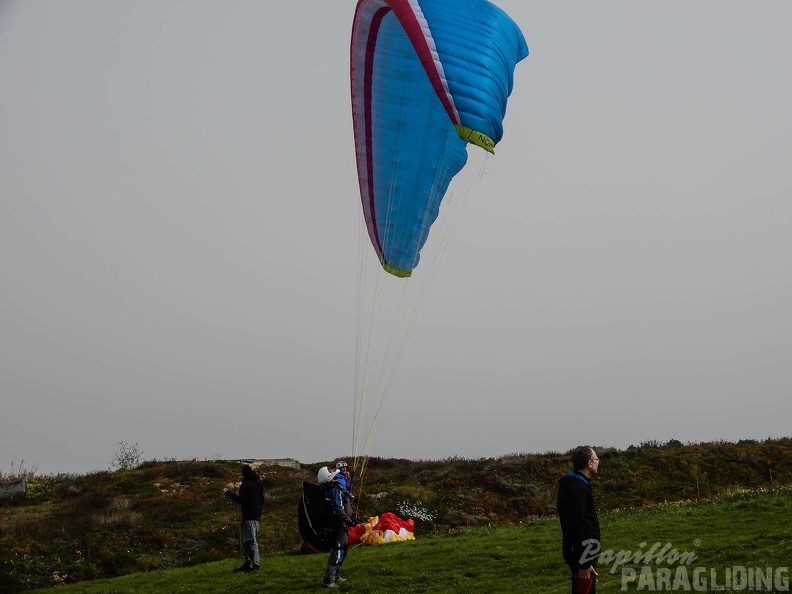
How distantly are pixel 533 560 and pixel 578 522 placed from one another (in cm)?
634

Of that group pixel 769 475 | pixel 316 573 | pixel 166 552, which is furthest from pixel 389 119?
pixel 769 475

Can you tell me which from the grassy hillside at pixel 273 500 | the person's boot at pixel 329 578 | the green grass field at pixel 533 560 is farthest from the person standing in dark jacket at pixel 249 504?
the person's boot at pixel 329 578

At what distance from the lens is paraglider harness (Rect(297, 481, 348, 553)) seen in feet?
40.5

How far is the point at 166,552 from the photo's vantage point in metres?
21.9

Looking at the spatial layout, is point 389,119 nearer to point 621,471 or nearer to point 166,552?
point 166,552

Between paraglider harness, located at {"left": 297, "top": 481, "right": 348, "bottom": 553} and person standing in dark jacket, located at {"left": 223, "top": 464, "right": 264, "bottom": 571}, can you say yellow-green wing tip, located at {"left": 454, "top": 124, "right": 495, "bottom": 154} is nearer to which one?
paraglider harness, located at {"left": 297, "top": 481, "right": 348, "bottom": 553}

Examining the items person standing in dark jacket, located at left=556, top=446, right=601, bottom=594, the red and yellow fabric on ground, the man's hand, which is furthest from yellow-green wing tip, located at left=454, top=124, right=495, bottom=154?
the red and yellow fabric on ground

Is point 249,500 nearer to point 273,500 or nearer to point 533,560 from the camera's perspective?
point 533,560

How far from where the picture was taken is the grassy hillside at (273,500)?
21.0 metres

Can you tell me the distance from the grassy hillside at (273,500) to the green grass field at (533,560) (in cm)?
119

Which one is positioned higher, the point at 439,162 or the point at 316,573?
the point at 439,162

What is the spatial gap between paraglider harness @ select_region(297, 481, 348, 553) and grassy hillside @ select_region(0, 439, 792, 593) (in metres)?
3.69

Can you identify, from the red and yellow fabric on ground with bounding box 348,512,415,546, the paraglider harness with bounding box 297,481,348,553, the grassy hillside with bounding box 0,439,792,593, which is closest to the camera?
the paraglider harness with bounding box 297,481,348,553

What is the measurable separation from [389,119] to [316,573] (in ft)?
27.9
